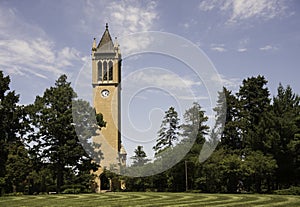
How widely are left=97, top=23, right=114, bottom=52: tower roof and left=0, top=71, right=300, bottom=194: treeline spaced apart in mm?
15361

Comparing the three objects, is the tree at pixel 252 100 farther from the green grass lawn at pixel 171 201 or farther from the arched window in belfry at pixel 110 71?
the green grass lawn at pixel 171 201

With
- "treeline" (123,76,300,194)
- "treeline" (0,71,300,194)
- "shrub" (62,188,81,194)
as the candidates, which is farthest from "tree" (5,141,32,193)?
"treeline" (123,76,300,194)

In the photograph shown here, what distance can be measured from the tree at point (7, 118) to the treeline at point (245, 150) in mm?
13158

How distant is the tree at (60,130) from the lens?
3603 centimetres

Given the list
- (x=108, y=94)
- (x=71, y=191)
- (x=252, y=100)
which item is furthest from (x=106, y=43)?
(x=71, y=191)

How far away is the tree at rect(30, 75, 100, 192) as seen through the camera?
3603 centimetres

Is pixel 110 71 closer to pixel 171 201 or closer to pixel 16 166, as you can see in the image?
pixel 16 166

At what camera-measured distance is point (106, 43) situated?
55312 millimetres

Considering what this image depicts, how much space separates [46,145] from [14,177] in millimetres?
4068

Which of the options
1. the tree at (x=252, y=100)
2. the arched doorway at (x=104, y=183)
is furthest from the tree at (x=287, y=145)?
the arched doorway at (x=104, y=183)

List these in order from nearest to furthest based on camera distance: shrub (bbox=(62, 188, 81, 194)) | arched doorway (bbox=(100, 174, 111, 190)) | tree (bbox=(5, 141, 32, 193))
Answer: shrub (bbox=(62, 188, 81, 194))
tree (bbox=(5, 141, 32, 193))
arched doorway (bbox=(100, 174, 111, 190))

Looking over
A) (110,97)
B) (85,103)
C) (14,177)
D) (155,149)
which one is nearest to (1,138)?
(14,177)

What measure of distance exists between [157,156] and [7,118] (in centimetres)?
1605

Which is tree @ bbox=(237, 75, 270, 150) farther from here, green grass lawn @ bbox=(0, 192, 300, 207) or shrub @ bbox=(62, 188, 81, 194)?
green grass lawn @ bbox=(0, 192, 300, 207)
